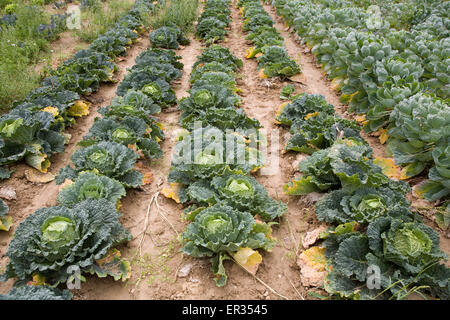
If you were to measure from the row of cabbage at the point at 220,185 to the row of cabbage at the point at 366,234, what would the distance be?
509 millimetres

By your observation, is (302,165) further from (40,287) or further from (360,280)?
(40,287)

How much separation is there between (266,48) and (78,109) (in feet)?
13.1

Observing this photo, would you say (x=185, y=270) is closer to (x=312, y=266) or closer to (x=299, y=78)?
(x=312, y=266)

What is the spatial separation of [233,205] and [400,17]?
785cm

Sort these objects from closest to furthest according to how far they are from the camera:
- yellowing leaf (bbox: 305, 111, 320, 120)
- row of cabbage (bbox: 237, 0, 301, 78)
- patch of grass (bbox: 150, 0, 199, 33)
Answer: yellowing leaf (bbox: 305, 111, 320, 120) < row of cabbage (bbox: 237, 0, 301, 78) < patch of grass (bbox: 150, 0, 199, 33)

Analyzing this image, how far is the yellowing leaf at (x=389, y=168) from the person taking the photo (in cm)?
406

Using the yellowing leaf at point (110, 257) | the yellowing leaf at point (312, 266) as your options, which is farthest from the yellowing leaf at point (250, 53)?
the yellowing leaf at point (110, 257)

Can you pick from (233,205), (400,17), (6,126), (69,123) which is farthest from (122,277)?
(400,17)

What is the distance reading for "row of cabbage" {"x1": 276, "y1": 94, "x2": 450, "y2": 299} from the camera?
2678mm

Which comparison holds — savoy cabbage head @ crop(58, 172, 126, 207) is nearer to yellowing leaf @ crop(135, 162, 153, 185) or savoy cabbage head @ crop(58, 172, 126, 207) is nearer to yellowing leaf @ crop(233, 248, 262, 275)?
yellowing leaf @ crop(135, 162, 153, 185)

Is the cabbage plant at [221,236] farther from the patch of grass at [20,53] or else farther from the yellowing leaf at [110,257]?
the patch of grass at [20,53]

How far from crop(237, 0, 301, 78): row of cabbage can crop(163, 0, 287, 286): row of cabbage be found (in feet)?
5.42

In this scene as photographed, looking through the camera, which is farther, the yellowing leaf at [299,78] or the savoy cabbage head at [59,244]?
the yellowing leaf at [299,78]

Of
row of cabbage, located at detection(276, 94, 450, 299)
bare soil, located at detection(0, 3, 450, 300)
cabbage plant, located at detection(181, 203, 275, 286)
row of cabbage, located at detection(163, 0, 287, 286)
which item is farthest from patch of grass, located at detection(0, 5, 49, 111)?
row of cabbage, located at detection(276, 94, 450, 299)
